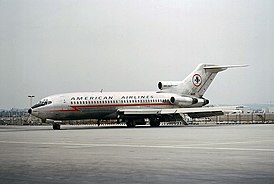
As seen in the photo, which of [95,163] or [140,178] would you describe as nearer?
[140,178]

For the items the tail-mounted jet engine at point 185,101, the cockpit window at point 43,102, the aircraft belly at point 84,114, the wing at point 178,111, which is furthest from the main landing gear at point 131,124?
the cockpit window at point 43,102

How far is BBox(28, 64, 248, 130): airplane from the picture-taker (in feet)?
188

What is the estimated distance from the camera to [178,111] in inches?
2281

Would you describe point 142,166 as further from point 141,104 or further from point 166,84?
point 166,84

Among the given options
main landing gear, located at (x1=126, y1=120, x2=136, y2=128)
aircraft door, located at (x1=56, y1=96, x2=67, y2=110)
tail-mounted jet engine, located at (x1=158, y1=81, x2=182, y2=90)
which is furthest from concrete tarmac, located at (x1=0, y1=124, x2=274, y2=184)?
tail-mounted jet engine, located at (x1=158, y1=81, x2=182, y2=90)

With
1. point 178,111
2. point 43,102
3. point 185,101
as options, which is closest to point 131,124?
point 178,111

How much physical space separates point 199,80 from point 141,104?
7.78 meters

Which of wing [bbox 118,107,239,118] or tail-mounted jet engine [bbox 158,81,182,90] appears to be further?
tail-mounted jet engine [bbox 158,81,182,90]

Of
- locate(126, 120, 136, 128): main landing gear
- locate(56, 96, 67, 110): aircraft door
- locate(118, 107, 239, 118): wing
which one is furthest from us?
locate(126, 120, 136, 128): main landing gear

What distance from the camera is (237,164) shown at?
664 inches

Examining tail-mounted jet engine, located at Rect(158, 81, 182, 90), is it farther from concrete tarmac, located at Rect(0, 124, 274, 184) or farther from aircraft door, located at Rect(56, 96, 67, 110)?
concrete tarmac, located at Rect(0, 124, 274, 184)

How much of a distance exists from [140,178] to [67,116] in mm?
44354

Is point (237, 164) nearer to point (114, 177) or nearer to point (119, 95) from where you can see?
point (114, 177)

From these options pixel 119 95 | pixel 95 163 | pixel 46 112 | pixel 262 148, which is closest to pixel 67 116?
pixel 46 112
